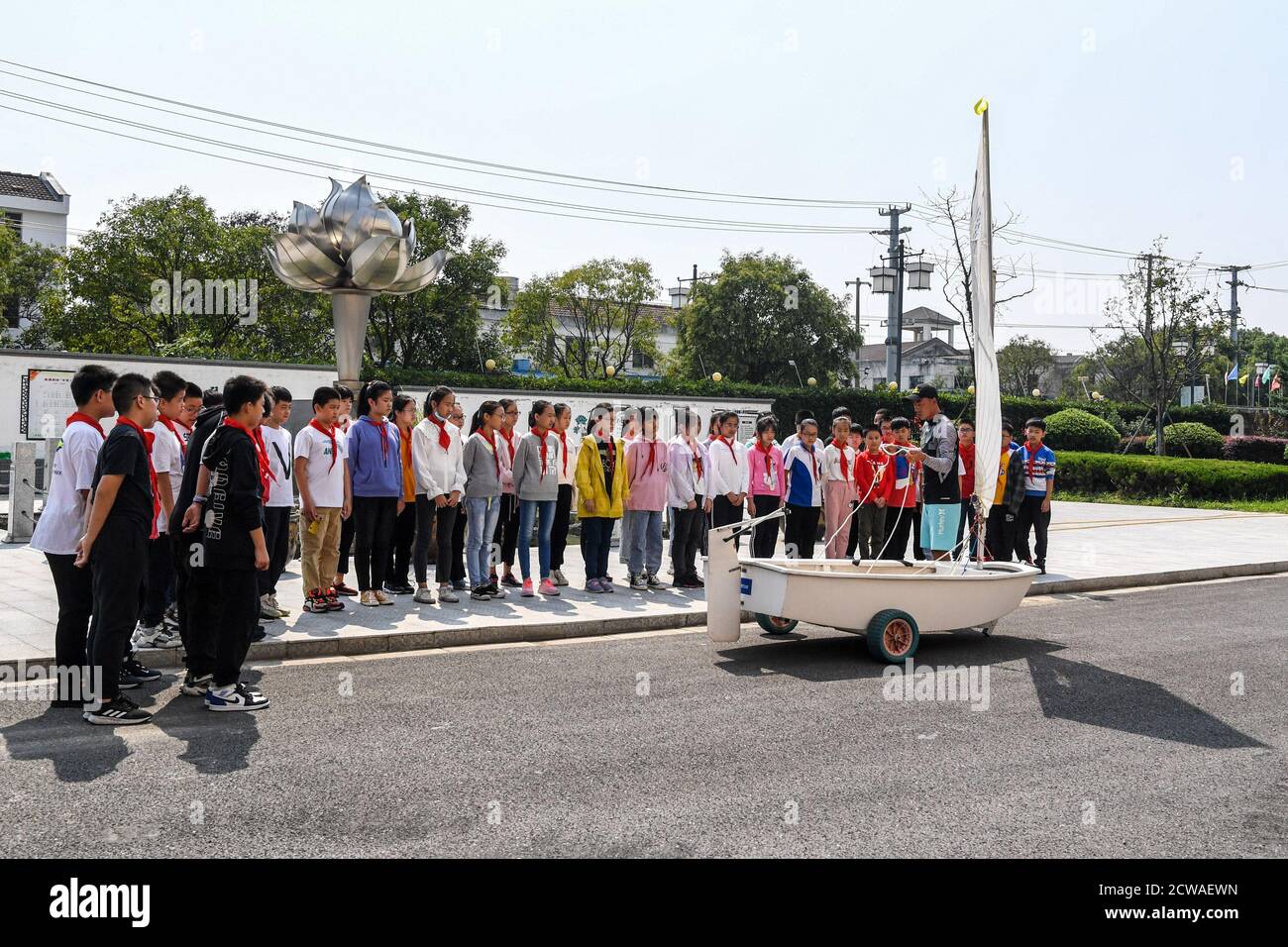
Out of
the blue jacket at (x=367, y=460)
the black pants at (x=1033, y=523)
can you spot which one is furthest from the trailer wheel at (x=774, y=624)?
the black pants at (x=1033, y=523)

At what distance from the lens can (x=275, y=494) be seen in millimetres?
9633

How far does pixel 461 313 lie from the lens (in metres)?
38.8

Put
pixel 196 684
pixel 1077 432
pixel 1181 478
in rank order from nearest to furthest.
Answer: pixel 196 684 < pixel 1181 478 < pixel 1077 432

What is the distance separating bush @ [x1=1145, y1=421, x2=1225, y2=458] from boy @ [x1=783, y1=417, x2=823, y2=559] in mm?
28388

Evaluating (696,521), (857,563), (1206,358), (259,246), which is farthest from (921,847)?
(1206,358)

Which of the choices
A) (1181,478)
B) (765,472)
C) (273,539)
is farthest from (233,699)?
(1181,478)

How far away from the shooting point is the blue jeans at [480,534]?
37.1 feet

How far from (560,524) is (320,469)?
3.21 metres

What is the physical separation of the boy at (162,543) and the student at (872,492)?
7517 mm

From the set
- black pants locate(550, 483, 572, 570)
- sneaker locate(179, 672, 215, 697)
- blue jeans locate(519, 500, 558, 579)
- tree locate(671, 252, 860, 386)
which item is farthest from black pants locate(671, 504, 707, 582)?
tree locate(671, 252, 860, 386)

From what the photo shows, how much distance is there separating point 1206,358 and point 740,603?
3548 cm

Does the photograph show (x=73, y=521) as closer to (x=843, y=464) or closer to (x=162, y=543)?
(x=162, y=543)

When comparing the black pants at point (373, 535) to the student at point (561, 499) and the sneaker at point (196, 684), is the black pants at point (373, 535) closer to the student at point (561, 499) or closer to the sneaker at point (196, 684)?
the student at point (561, 499)
